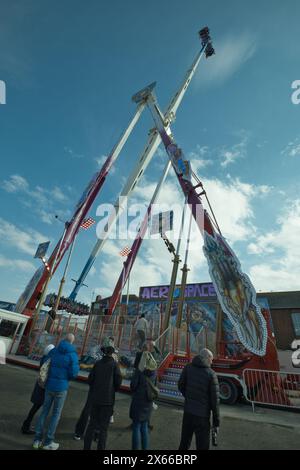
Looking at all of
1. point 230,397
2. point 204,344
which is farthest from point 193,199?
point 230,397

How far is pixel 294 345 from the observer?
24516 mm

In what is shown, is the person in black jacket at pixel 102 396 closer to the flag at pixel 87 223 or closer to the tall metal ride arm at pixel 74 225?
the tall metal ride arm at pixel 74 225

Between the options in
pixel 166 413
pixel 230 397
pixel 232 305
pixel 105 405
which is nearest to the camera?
pixel 105 405

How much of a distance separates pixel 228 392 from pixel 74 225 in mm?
19320

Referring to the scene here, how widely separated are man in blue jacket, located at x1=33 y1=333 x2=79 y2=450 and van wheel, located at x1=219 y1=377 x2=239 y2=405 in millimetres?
6555

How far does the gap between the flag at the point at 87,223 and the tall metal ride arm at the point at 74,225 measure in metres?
0.82

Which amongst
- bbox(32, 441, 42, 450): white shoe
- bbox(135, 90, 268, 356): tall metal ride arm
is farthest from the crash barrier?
bbox(32, 441, 42, 450): white shoe

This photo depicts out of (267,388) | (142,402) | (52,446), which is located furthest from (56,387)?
(267,388)

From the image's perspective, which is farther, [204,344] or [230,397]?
[204,344]

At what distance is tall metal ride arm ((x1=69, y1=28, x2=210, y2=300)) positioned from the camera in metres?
23.2

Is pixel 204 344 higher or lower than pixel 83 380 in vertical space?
higher

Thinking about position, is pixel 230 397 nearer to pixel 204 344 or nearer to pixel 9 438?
pixel 204 344

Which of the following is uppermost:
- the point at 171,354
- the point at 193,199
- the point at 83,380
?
the point at 193,199
